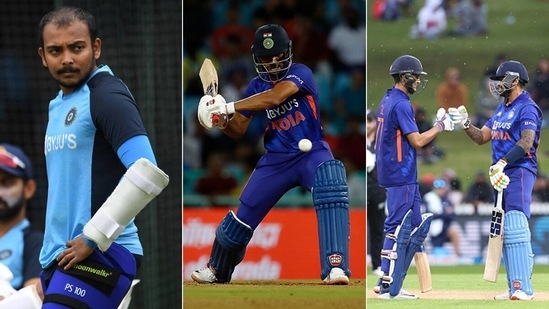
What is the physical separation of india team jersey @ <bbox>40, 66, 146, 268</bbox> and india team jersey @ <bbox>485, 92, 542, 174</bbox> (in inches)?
116

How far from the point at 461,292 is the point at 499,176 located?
74 cm

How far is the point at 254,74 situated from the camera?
33.2 feet

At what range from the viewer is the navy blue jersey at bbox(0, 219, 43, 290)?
606 centimetres

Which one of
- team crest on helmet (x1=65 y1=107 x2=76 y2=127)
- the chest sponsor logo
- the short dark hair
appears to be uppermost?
the short dark hair

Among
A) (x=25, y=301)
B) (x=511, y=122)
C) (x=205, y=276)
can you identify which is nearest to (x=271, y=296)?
(x=205, y=276)

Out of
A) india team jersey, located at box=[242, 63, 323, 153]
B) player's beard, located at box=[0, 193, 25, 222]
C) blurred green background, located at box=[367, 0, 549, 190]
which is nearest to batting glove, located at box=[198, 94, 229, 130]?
india team jersey, located at box=[242, 63, 323, 153]

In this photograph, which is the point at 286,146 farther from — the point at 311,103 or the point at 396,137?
the point at 396,137

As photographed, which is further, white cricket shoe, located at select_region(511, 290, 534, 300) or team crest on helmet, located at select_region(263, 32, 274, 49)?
white cricket shoe, located at select_region(511, 290, 534, 300)

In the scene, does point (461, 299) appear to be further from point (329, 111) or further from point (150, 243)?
point (329, 111)

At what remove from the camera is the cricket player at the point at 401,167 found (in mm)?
5801

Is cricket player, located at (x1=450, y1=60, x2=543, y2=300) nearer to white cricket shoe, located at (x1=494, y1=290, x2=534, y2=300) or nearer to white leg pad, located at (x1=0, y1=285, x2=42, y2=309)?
white cricket shoe, located at (x1=494, y1=290, x2=534, y2=300)

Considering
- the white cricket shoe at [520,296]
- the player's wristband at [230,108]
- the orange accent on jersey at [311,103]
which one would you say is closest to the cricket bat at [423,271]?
the white cricket shoe at [520,296]

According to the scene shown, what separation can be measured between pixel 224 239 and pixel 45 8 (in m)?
2.85

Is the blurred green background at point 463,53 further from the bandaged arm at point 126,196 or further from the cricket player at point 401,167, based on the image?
the bandaged arm at point 126,196
